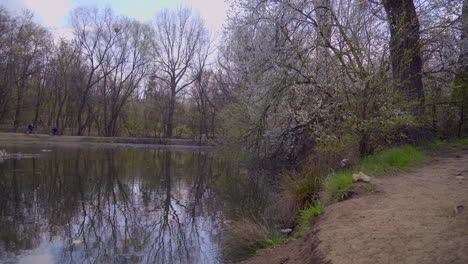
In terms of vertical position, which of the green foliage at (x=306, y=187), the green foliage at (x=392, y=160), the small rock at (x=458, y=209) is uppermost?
the green foliage at (x=392, y=160)

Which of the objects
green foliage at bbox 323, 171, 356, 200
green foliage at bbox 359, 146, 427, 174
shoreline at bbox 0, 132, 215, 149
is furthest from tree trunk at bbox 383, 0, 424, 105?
shoreline at bbox 0, 132, 215, 149

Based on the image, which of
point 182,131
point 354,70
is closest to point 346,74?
point 354,70

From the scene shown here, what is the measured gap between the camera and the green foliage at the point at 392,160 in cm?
768

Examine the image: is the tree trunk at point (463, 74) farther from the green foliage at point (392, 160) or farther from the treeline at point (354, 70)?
the green foliage at point (392, 160)

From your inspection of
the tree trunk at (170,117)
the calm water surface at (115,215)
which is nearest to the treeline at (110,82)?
the tree trunk at (170,117)

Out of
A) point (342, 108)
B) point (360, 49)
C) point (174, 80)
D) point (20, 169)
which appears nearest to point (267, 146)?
point (342, 108)

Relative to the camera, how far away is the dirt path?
3.41m

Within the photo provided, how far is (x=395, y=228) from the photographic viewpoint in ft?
13.4

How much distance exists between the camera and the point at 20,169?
15383mm

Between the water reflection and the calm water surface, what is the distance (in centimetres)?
1

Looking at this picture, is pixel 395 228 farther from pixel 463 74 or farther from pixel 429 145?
pixel 463 74

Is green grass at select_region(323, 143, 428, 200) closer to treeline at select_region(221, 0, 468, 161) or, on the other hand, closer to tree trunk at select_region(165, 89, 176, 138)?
treeline at select_region(221, 0, 468, 161)

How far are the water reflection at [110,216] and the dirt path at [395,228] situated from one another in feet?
7.40

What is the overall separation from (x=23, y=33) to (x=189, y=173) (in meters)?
31.7
